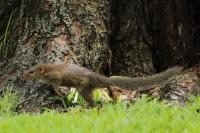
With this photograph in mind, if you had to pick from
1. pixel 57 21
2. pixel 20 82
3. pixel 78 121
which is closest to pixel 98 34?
pixel 57 21

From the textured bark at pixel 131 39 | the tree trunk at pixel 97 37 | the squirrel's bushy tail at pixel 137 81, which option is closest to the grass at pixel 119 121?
the squirrel's bushy tail at pixel 137 81

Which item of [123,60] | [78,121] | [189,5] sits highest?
[189,5]

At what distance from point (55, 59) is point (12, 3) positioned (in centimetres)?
164

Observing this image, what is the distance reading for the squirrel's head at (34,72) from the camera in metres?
8.01

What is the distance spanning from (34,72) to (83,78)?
66 centimetres

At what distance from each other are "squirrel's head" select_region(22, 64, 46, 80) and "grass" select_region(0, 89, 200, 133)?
1.37m

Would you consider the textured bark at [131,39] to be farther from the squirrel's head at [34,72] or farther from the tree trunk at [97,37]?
the squirrel's head at [34,72]

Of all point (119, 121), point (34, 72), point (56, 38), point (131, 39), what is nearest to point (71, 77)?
point (34, 72)

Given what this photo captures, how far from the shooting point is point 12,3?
9.46 metres

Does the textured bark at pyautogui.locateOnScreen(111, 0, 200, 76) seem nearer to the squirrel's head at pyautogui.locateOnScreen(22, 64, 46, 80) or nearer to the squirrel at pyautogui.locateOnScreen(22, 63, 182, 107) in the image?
the squirrel at pyautogui.locateOnScreen(22, 63, 182, 107)

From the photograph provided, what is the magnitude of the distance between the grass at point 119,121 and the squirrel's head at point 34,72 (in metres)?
1.37

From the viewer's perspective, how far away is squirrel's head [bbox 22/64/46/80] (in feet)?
26.3

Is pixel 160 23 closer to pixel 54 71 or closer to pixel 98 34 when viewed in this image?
pixel 98 34

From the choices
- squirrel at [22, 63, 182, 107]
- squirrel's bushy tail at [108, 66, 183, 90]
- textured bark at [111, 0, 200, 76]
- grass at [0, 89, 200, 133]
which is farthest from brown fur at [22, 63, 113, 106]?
textured bark at [111, 0, 200, 76]
